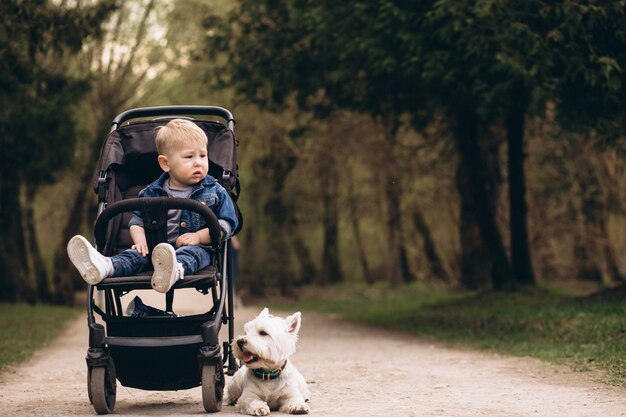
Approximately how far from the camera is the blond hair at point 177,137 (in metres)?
7.30

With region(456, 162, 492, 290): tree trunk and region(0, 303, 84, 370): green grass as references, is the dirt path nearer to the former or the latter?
region(0, 303, 84, 370): green grass

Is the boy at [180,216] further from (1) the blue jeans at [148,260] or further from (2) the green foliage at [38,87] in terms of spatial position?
(2) the green foliage at [38,87]

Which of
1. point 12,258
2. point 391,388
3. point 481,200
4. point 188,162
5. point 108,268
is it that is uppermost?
point 188,162

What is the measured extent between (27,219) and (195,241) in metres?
22.4

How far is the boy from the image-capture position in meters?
Result: 6.60

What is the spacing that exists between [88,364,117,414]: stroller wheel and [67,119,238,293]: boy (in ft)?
2.11

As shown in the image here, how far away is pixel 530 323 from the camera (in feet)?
47.0

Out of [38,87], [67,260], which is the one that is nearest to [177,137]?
[38,87]

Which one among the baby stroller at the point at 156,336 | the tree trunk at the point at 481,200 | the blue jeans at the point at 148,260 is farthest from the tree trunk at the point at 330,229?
the blue jeans at the point at 148,260

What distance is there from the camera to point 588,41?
13.0m

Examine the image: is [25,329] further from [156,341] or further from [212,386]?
[212,386]

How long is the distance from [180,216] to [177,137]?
0.58 m

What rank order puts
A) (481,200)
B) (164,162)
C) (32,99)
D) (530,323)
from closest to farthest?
(164,162), (530,323), (32,99), (481,200)

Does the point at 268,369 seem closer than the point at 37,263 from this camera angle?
Yes
